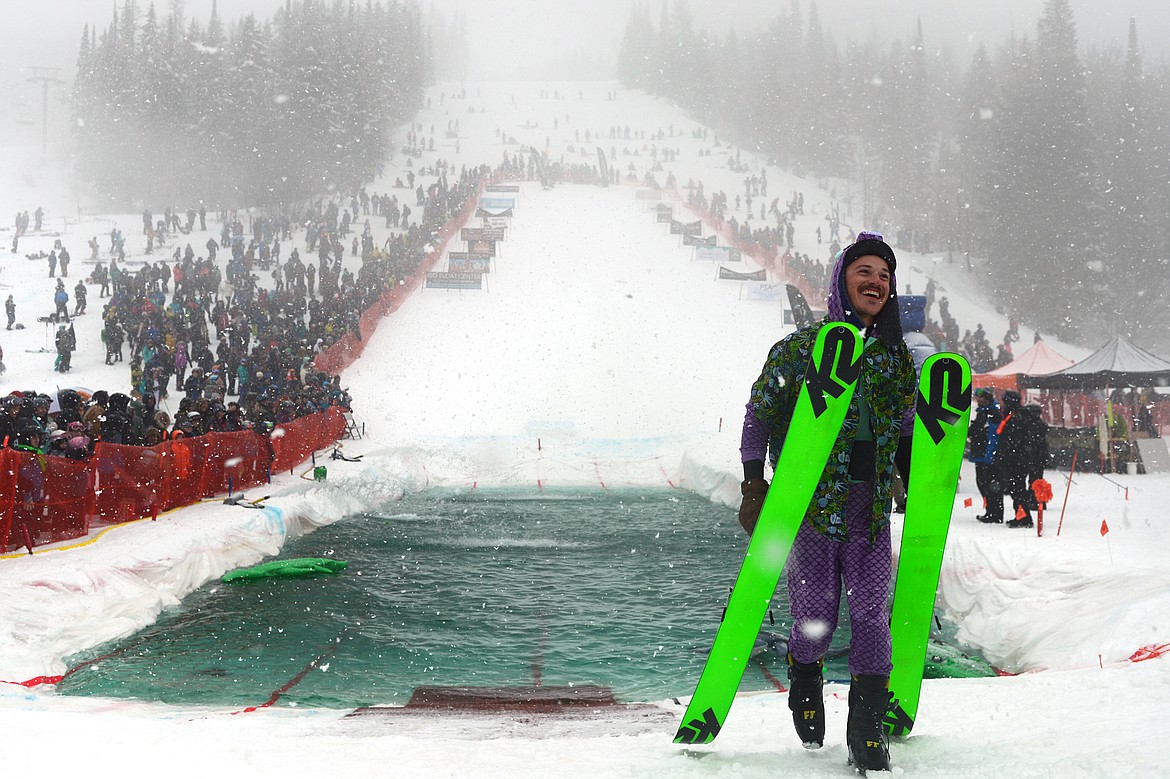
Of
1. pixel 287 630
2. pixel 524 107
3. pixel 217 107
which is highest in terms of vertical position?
pixel 524 107

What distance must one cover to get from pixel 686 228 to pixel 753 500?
5082cm

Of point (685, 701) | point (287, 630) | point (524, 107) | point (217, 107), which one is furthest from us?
point (524, 107)

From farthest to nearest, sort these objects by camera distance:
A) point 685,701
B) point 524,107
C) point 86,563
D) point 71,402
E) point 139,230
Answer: point 524,107 → point 139,230 → point 71,402 → point 86,563 → point 685,701

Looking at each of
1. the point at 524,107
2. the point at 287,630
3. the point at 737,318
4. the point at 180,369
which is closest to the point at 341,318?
the point at 180,369

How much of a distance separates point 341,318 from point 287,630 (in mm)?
24511

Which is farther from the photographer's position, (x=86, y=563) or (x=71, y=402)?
(x=71, y=402)

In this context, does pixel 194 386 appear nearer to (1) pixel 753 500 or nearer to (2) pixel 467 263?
(1) pixel 753 500

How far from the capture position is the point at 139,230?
51281 mm

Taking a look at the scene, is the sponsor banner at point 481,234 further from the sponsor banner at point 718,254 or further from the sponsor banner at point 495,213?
the sponsor banner at point 718,254

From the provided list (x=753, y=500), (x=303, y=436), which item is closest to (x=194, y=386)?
(x=303, y=436)

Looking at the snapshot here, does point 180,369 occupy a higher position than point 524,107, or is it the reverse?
point 524,107

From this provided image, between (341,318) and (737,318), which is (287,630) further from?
(737,318)

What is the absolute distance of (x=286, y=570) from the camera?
434 inches

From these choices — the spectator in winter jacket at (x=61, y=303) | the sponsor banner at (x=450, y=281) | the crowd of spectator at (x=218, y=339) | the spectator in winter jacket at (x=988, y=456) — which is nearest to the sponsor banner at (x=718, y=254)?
the sponsor banner at (x=450, y=281)
